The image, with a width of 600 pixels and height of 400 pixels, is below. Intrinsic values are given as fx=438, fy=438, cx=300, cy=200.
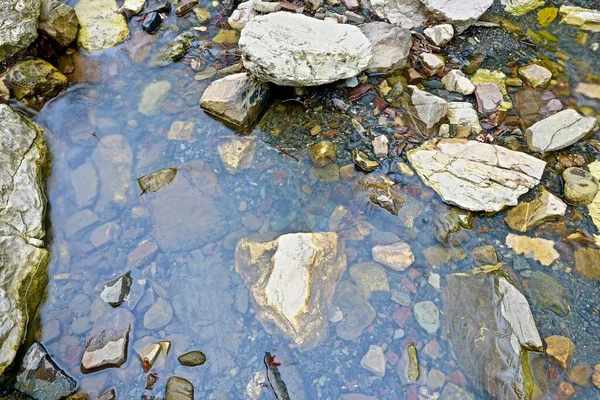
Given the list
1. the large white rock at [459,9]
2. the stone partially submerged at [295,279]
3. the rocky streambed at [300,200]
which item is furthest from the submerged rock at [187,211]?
the large white rock at [459,9]

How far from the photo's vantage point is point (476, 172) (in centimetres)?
409

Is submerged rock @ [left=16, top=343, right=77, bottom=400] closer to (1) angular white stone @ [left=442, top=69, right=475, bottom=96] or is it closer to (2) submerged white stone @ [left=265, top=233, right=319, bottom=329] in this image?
(2) submerged white stone @ [left=265, top=233, right=319, bottom=329]

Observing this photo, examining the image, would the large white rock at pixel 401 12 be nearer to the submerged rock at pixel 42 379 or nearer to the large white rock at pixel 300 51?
the large white rock at pixel 300 51

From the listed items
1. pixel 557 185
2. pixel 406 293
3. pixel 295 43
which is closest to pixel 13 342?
pixel 406 293

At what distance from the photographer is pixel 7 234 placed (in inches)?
145

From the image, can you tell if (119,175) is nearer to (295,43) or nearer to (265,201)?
(265,201)

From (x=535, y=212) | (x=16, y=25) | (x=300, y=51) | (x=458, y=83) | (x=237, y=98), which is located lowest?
(x=535, y=212)

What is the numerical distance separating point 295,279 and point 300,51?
2.24 metres

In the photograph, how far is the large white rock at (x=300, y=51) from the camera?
4.30m

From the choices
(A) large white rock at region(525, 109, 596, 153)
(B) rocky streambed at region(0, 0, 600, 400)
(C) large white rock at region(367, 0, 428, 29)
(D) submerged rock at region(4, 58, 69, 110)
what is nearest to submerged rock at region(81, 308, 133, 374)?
(B) rocky streambed at region(0, 0, 600, 400)

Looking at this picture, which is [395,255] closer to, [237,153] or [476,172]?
[476,172]

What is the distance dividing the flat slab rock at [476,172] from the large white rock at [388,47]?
44.2 inches

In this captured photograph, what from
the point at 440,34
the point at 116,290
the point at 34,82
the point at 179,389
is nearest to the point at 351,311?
the point at 179,389

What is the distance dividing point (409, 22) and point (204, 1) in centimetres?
263
